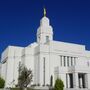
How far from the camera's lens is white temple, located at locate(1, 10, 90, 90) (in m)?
51.8

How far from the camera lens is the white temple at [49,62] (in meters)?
51.8

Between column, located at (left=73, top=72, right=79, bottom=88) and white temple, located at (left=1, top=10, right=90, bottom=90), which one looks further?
white temple, located at (left=1, top=10, right=90, bottom=90)

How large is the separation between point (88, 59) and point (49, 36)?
13.5 meters

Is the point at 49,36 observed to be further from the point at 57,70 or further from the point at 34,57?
the point at 57,70

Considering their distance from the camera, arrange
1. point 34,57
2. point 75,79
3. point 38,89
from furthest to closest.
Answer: point 34,57 → point 75,79 → point 38,89

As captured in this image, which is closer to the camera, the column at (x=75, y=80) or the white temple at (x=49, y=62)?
the column at (x=75, y=80)

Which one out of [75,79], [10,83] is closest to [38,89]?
[75,79]

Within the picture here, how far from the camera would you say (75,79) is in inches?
1914

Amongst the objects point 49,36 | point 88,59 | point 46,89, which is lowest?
point 46,89

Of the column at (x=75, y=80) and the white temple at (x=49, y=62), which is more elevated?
the white temple at (x=49, y=62)

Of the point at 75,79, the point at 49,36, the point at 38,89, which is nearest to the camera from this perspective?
the point at 38,89

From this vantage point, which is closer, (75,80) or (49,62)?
(75,80)

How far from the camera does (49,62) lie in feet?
176

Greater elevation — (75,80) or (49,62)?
(49,62)
